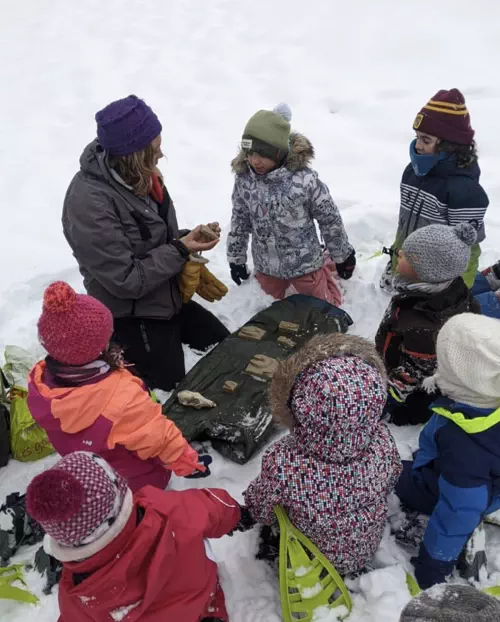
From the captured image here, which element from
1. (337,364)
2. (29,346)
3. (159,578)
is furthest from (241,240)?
(159,578)

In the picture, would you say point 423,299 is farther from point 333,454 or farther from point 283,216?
point 283,216

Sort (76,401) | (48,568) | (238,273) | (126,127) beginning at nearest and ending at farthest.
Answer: (76,401) → (48,568) → (126,127) → (238,273)

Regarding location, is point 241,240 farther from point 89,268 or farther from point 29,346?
point 29,346

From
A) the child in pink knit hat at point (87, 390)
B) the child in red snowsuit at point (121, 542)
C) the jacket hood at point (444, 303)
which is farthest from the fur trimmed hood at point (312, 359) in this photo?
the jacket hood at point (444, 303)

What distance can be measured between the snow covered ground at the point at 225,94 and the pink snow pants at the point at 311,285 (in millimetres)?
142

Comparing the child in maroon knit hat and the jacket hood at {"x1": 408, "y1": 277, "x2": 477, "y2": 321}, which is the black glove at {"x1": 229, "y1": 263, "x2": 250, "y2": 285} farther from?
the jacket hood at {"x1": 408, "y1": 277, "x2": 477, "y2": 321}

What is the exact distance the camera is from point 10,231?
5.74 m

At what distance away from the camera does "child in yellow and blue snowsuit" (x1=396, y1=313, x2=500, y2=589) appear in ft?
6.72

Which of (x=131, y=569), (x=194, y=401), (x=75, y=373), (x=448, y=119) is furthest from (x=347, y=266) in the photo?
(x=131, y=569)

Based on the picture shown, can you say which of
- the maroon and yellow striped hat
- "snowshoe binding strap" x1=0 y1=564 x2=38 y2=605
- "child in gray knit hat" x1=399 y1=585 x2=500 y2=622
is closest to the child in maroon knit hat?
the maroon and yellow striped hat

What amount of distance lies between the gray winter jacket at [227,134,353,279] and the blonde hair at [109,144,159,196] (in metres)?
0.81

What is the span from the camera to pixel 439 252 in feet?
8.89

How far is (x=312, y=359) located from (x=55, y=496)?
959 millimetres

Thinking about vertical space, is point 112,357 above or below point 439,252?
below
